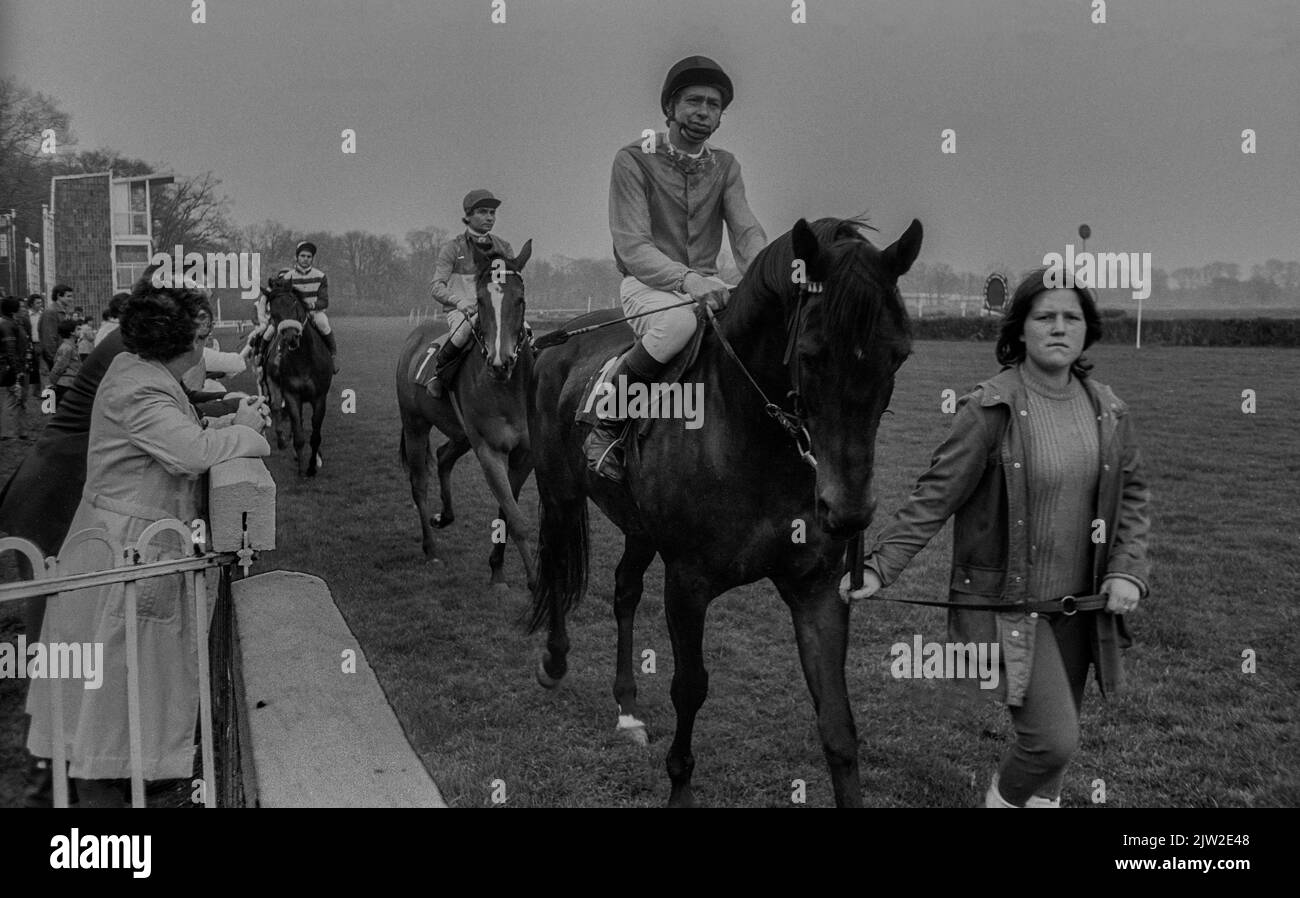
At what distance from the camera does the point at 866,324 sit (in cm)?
276

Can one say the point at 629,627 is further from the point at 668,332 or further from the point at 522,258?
the point at 522,258

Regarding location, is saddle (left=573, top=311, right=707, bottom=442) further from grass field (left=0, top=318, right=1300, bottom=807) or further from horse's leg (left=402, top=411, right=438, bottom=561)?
horse's leg (left=402, top=411, right=438, bottom=561)

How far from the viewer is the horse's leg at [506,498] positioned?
21.9 feet

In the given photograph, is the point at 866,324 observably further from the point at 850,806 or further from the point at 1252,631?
the point at 1252,631

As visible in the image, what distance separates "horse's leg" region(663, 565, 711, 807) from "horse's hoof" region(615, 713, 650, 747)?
0.65 m

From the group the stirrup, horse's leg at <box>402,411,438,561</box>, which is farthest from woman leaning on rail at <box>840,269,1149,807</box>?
horse's leg at <box>402,411,438,561</box>

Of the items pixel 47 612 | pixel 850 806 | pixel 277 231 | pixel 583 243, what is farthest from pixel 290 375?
pixel 850 806

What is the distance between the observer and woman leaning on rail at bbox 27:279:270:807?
3262 mm

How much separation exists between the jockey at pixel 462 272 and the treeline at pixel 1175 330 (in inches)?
823

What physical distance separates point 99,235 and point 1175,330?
97.6 feet

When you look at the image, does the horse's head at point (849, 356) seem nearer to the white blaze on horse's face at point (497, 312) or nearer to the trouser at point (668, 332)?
the trouser at point (668, 332)

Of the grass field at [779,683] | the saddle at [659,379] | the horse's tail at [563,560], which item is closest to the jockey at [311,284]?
the grass field at [779,683]

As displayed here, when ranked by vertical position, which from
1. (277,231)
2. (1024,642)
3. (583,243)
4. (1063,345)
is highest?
(277,231)
